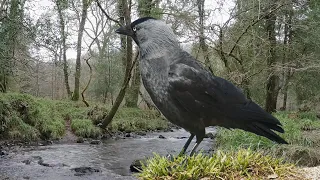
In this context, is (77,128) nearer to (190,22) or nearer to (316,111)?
(190,22)

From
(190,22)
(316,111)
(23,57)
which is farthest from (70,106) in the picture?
(316,111)

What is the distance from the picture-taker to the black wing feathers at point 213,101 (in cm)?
295

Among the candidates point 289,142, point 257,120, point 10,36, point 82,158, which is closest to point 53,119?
point 10,36

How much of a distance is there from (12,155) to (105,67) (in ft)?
45.0

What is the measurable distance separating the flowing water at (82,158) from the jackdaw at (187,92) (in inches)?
165

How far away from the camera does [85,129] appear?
15633 mm

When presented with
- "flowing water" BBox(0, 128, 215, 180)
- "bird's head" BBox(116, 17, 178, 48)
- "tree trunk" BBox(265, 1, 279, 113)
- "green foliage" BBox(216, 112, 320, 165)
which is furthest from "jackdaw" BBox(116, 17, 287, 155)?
"tree trunk" BBox(265, 1, 279, 113)

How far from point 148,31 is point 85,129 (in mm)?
13196

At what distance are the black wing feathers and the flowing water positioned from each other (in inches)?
166

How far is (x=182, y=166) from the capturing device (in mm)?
3211

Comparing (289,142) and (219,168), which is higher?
(219,168)

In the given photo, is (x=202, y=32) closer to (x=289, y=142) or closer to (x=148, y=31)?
(x=289, y=142)

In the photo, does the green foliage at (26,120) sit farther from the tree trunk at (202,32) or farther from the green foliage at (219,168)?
the green foliage at (219,168)

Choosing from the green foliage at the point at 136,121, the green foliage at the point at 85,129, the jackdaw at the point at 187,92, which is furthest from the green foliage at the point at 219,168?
the green foliage at the point at 136,121
